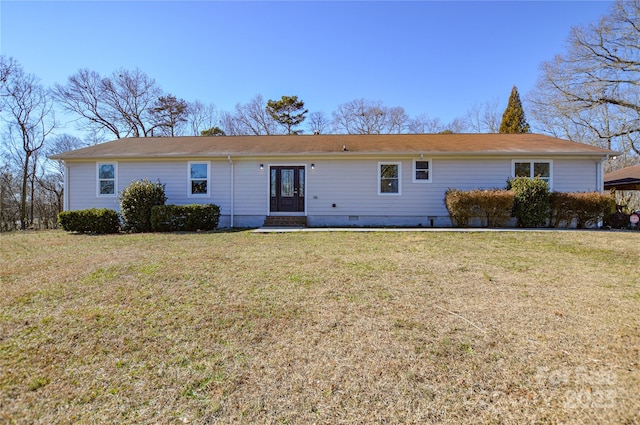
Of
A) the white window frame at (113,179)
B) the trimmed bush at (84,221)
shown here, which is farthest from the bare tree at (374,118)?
the trimmed bush at (84,221)

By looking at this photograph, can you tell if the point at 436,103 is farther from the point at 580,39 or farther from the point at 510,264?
the point at 510,264

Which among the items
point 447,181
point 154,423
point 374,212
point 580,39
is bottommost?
point 154,423

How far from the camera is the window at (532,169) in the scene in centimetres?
1040

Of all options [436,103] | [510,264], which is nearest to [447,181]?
[510,264]

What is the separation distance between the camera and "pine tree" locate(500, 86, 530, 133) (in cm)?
2106

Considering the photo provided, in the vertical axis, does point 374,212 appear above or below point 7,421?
above

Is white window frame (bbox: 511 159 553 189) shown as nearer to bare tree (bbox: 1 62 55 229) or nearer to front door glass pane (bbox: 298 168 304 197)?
front door glass pane (bbox: 298 168 304 197)

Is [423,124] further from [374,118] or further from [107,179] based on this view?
[107,179]

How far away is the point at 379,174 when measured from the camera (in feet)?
35.3

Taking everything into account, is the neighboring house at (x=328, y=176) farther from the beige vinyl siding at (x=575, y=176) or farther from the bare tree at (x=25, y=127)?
the bare tree at (x=25, y=127)

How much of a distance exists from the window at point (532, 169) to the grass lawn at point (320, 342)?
6.21 metres

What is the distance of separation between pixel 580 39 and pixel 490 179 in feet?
50.0

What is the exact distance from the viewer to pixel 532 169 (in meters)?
10.5

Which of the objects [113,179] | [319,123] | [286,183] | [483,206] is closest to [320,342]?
[483,206]
